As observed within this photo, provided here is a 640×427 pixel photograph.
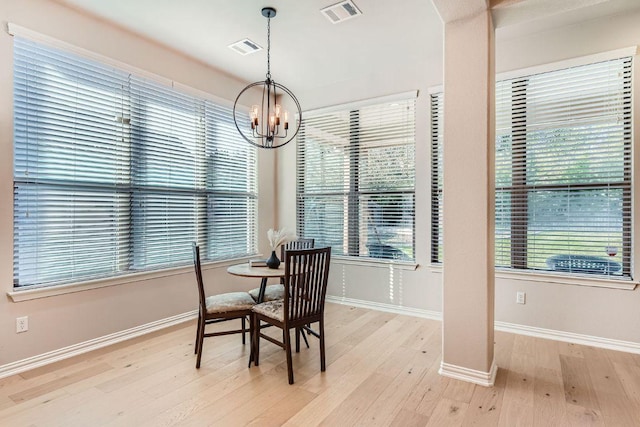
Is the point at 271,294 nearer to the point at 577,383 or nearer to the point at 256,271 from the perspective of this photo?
the point at 256,271

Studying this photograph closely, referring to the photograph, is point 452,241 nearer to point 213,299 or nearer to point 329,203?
point 213,299

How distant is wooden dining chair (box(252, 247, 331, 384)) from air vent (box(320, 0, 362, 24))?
209 centimetres

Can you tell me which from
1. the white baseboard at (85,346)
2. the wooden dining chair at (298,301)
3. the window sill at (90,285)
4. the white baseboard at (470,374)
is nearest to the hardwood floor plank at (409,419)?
the white baseboard at (470,374)

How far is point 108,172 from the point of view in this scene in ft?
10.8

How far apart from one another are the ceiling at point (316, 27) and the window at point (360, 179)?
0.65m

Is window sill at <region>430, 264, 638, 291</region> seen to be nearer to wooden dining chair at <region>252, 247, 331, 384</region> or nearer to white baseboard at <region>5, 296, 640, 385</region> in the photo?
white baseboard at <region>5, 296, 640, 385</region>

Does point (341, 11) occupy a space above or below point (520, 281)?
above

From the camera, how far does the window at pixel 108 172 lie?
2812 mm

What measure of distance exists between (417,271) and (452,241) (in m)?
1.64

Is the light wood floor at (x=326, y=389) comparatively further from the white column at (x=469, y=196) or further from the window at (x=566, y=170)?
the window at (x=566, y=170)

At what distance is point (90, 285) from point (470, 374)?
332cm

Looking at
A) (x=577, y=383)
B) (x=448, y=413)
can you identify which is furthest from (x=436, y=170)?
(x=448, y=413)

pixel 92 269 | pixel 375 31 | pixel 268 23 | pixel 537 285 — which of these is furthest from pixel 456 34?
pixel 92 269

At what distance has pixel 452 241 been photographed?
8.57ft
